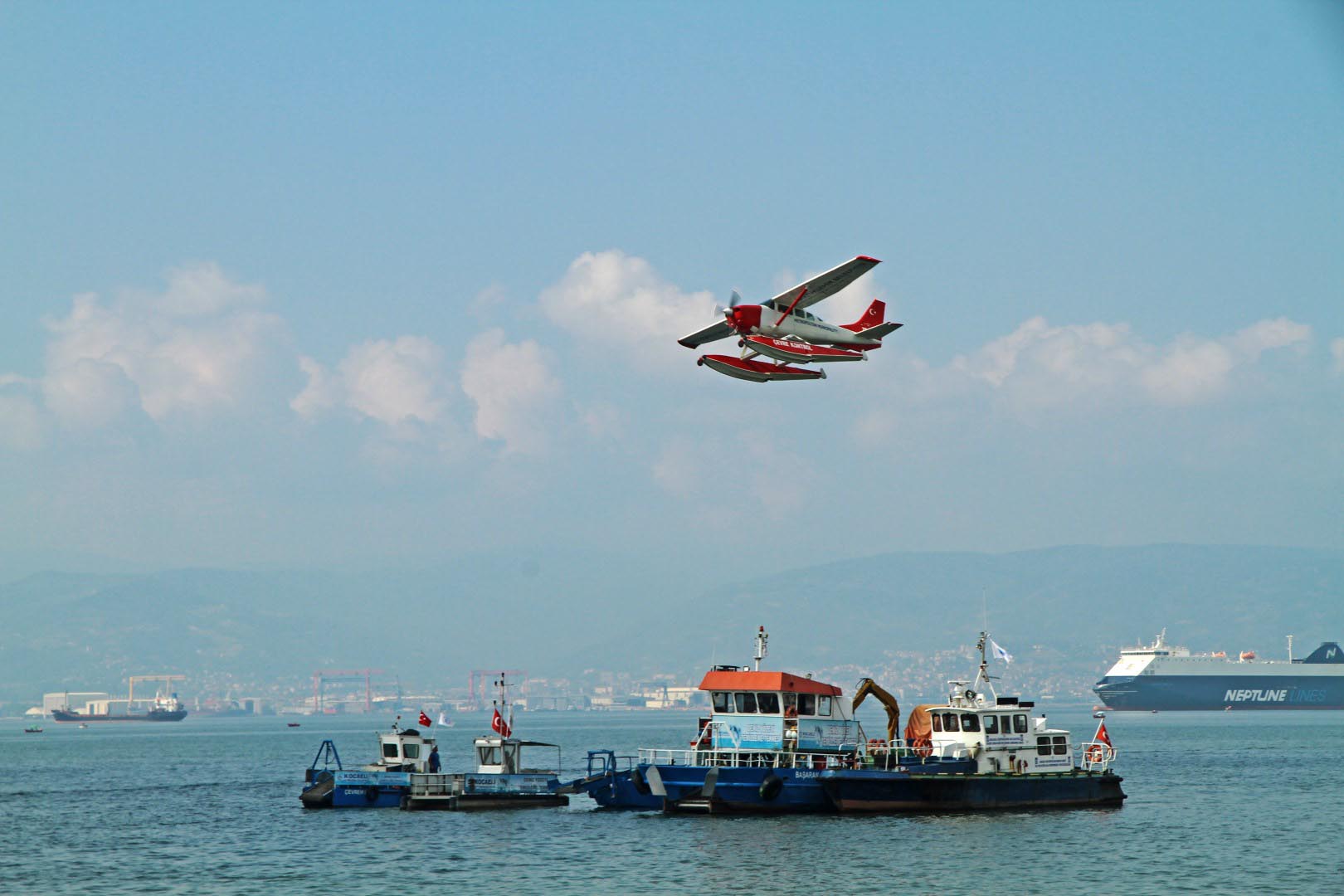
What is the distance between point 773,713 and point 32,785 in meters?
60.1

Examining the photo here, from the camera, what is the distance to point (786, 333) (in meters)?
58.7

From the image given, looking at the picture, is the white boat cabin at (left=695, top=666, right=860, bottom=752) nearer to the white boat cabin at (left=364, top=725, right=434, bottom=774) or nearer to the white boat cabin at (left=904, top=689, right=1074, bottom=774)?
the white boat cabin at (left=904, top=689, right=1074, bottom=774)

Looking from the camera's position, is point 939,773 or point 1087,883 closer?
point 1087,883

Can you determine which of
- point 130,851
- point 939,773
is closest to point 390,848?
point 130,851

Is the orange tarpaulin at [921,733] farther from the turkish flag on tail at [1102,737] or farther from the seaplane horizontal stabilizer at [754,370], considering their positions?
the seaplane horizontal stabilizer at [754,370]

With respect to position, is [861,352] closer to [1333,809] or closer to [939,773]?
[939,773]

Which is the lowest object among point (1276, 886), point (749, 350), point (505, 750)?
point (1276, 886)

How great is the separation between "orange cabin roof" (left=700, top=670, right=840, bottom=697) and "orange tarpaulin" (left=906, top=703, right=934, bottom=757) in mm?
4428

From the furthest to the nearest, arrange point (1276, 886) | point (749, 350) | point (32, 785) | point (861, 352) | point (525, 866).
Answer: point (32, 785) < point (861, 352) < point (749, 350) < point (525, 866) < point (1276, 886)

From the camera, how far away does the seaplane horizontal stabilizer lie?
5753 cm

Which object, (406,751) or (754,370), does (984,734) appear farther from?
(406,751)

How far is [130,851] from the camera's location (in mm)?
55875

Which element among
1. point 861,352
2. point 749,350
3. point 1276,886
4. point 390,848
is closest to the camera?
point 1276,886

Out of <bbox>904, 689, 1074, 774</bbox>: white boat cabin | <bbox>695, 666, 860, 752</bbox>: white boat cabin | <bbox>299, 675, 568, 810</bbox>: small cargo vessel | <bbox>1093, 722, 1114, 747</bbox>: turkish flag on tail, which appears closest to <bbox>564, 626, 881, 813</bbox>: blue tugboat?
<bbox>695, 666, 860, 752</bbox>: white boat cabin
